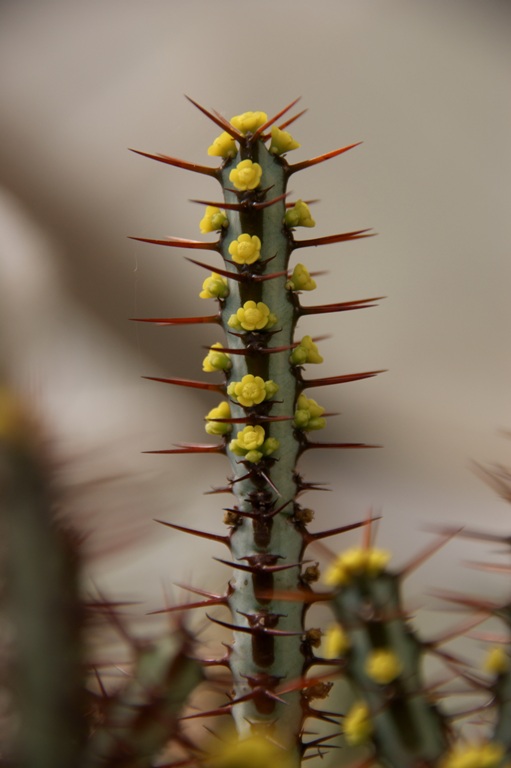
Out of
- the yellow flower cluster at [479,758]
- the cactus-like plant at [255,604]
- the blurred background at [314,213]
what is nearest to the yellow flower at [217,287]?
the cactus-like plant at [255,604]

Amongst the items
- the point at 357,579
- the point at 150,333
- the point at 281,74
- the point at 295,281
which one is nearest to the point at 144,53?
the point at 281,74

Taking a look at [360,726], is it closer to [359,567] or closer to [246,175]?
[359,567]

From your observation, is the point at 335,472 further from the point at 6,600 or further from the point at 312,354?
the point at 6,600

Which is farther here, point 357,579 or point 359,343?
point 359,343

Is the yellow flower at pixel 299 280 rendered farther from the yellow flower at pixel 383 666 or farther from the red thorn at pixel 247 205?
the yellow flower at pixel 383 666

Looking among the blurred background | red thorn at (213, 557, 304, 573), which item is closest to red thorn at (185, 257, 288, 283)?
red thorn at (213, 557, 304, 573)

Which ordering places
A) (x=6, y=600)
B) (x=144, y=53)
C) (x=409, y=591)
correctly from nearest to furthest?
(x=6, y=600) → (x=144, y=53) → (x=409, y=591)
